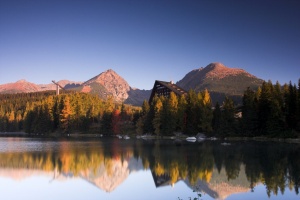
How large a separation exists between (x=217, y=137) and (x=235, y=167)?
168ft

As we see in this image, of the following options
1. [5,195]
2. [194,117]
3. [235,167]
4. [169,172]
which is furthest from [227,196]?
[194,117]

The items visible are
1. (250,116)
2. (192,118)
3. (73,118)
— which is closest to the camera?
(250,116)

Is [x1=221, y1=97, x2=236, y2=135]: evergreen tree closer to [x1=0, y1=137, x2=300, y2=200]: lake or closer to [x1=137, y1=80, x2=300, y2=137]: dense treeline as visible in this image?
[x1=137, y1=80, x2=300, y2=137]: dense treeline

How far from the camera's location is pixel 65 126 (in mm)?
129625

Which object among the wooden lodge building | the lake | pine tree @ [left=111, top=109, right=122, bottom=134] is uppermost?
the wooden lodge building

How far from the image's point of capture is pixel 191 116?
91875 millimetres

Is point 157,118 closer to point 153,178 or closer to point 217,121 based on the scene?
point 217,121

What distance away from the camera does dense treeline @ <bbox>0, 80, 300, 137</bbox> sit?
72.5 meters

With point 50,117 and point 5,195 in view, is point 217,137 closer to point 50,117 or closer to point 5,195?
point 5,195

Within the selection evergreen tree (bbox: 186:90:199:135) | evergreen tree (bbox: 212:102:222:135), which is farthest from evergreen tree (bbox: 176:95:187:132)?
evergreen tree (bbox: 212:102:222:135)

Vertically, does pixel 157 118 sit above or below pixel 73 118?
below

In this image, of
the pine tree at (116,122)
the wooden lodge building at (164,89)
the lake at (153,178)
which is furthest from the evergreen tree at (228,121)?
the pine tree at (116,122)

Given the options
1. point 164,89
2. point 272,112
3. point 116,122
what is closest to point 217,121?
point 272,112

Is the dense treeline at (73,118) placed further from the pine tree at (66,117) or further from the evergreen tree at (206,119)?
the evergreen tree at (206,119)
